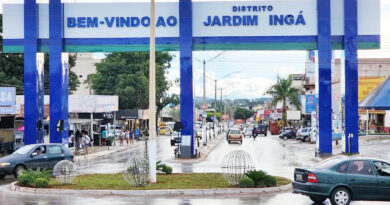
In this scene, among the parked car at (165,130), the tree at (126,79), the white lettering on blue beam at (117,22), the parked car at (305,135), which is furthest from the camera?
the parked car at (165,130)

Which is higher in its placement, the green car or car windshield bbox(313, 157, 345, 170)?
car windshield bbox(313, 157, 345, 170)

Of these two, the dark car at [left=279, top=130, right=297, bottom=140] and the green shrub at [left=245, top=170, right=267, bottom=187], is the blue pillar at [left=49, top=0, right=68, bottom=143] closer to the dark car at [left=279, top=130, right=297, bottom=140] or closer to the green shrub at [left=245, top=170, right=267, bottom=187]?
the green shrub at [left=245, top=170, right=267, bottom=187]

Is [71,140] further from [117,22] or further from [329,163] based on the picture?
[329,163]

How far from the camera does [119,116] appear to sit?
79875 millimetres

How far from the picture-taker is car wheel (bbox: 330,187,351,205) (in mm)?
15953

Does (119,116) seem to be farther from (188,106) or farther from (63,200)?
(63,200)

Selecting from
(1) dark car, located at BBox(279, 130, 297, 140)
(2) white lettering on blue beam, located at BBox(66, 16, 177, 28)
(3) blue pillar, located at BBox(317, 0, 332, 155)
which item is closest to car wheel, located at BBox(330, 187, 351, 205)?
(3) blue pillar, located at BBox(317, 0, 332, 155)

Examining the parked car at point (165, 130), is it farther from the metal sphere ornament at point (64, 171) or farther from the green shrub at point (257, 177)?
the green shrub at point (257, 177)

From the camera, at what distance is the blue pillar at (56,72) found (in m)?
35.7

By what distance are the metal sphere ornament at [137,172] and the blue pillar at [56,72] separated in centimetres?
1630

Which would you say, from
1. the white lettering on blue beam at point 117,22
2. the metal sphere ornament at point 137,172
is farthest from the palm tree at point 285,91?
the metal sphere ornament at point 137,172

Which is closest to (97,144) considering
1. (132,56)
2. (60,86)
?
(60,86)

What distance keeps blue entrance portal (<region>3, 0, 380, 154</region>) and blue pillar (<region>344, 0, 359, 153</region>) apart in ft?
0.20

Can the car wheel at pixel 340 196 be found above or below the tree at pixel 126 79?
below
